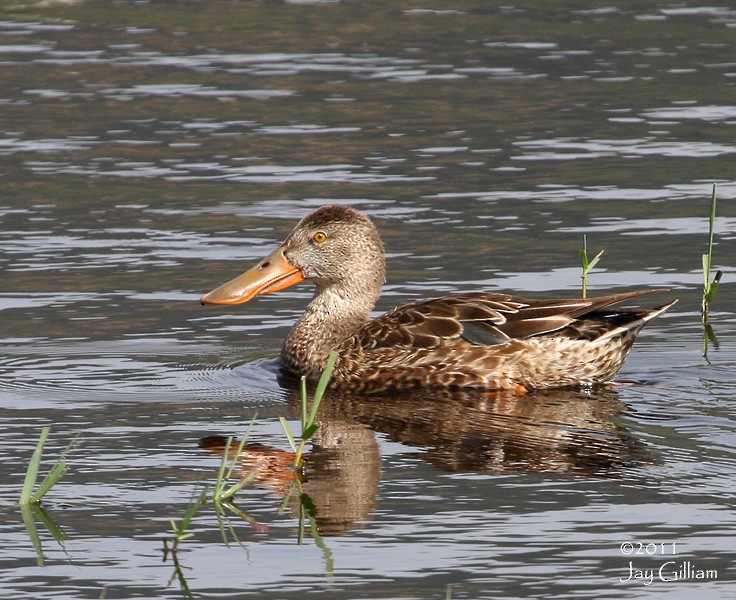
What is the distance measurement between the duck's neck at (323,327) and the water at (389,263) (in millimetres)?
263

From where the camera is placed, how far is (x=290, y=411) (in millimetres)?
9922

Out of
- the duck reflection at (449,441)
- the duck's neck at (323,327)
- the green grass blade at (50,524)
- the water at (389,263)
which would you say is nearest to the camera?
the water at (389,263)

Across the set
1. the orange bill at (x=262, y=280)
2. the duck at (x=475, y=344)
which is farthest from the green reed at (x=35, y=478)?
the orange bill at (x=262, y=280)

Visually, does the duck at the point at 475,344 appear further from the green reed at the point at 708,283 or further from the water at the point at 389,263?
the green reed at the point at 708,283

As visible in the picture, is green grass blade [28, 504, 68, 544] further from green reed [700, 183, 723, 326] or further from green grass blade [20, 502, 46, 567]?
green reed [700, 183, 723, 326]

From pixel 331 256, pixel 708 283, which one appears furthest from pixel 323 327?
pixel 708 283

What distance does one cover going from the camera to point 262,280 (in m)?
11.4

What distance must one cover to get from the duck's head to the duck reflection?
1253 mm

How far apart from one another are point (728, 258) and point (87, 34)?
12.3 metres

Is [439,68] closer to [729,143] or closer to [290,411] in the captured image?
[729,143]

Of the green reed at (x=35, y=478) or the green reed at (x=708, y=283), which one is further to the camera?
the green reed at (x=708, y=283)

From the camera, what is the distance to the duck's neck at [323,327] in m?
11.0

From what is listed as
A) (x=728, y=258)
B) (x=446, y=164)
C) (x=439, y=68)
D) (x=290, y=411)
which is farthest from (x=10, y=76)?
(x=290, y=411)

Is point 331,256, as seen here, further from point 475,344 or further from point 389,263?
point 389,263
